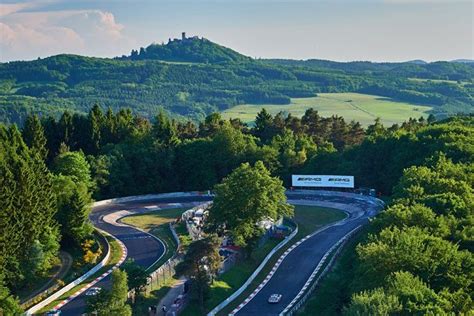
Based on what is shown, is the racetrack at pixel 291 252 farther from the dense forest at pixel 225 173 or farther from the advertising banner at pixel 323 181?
the dense forest at pixel 225 173

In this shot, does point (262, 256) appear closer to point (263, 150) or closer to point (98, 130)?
point (263, 150)

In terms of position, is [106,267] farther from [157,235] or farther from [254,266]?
[254,266]

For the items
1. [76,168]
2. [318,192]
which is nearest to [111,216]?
[76,168]

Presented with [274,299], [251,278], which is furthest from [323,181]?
[274,299]

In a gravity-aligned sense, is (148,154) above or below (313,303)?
above

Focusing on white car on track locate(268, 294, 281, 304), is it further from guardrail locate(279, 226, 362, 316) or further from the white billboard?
the white billboard
